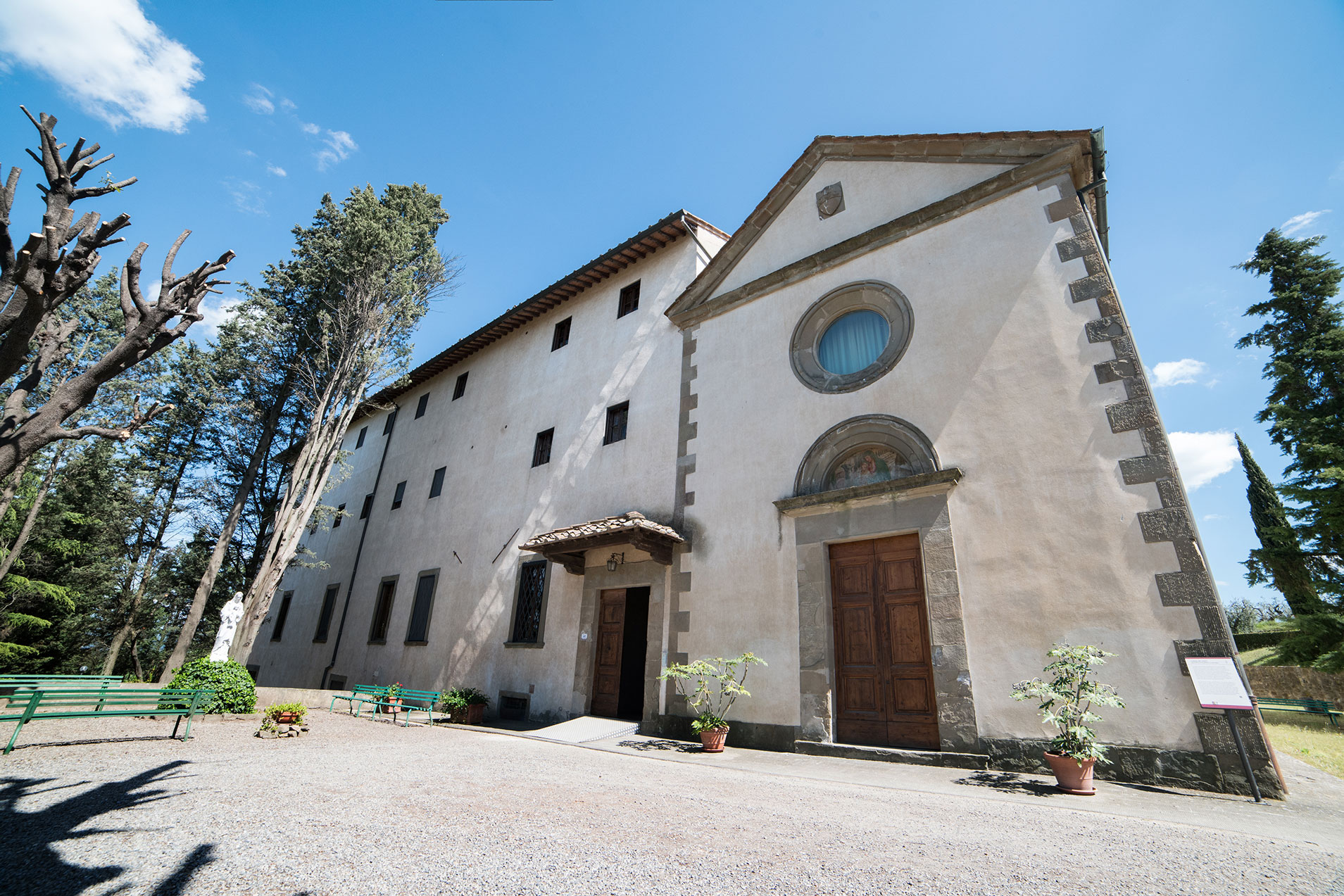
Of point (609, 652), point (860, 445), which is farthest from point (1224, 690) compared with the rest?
point (609, 652)

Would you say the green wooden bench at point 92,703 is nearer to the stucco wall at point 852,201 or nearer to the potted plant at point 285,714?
the potted plant at point 285,714

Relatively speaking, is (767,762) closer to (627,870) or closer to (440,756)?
(440,756)

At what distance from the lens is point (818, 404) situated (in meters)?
9.63

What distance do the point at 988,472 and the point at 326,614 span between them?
22282 millimetres

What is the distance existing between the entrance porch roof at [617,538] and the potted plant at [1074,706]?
572cm

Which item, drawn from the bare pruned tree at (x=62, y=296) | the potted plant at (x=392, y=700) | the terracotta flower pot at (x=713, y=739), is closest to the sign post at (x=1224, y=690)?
the terracotta flower pot at (x=713, y=739)

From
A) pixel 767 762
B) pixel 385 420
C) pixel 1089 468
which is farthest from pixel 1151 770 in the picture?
pixel 385 420

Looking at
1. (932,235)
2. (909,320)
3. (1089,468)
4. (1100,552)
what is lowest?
(1100,552)

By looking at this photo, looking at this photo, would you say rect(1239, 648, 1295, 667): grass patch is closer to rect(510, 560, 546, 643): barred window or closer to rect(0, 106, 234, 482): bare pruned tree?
A: rect(510, 560, 546, 643): barred window

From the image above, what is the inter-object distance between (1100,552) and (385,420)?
77.7ft

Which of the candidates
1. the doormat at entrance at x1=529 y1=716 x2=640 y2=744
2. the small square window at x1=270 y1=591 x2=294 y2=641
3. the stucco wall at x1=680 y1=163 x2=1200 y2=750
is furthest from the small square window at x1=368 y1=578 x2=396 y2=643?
the stucco wall at x1=680 y1=163 x2=1200 y2=750

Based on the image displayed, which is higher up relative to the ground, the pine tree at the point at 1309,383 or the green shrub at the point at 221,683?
the pine tree at the point at 1309,383

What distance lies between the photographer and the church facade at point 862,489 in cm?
651

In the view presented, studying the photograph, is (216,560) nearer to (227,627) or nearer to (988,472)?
(227,627)
